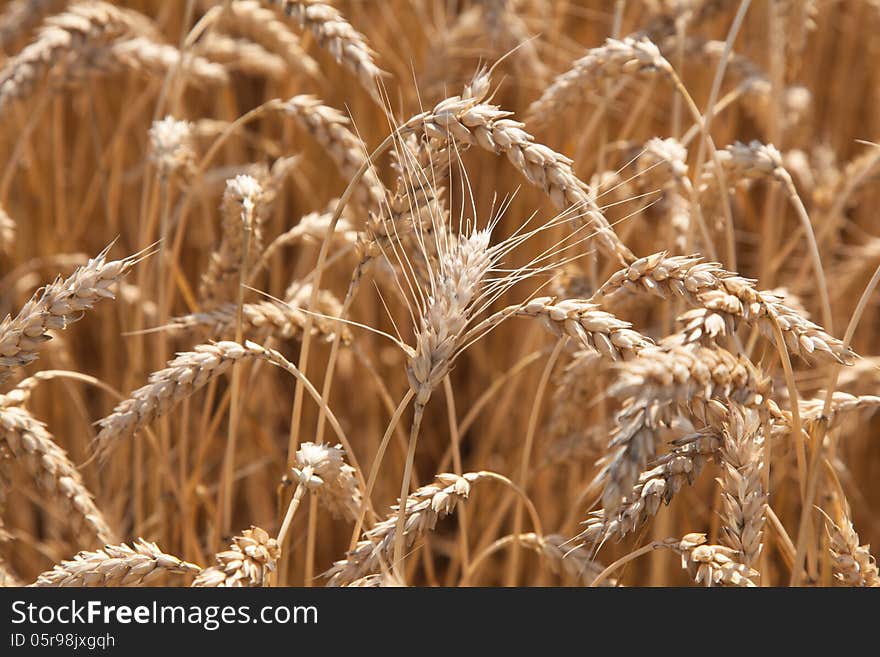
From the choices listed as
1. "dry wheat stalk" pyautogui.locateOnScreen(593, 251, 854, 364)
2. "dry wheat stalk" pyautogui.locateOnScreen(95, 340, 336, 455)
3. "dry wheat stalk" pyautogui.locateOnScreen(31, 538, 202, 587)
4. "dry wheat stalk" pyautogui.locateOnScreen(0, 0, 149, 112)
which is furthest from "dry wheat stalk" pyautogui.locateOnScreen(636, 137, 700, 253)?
"dry wheat stalk" pyautogui.locateOnScreen(0, 0, 149, 112)

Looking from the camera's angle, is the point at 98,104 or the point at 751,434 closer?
the point at 751,434

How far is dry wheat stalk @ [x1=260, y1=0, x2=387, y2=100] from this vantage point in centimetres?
126

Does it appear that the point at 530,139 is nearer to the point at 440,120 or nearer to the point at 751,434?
the point at 440,120

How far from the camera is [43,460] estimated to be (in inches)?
48.5

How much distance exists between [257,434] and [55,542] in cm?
54

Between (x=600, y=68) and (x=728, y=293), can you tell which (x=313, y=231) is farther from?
(x=728, y=293)

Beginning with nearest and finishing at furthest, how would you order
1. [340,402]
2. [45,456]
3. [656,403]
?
[656,403], [45,456], [340,402]

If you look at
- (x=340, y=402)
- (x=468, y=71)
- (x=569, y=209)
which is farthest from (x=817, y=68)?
(x=569, y=209)

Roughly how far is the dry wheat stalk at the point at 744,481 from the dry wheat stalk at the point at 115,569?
0.67 metres

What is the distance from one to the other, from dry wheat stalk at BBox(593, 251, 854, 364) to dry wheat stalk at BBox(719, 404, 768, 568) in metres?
0.11

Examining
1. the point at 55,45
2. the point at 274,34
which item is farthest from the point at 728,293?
the point at 55,45

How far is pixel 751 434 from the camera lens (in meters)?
1.02

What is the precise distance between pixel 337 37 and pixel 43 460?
774 millimetres

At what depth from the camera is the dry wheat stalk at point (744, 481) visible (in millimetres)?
1015
